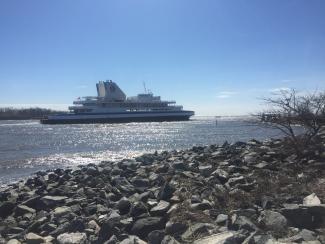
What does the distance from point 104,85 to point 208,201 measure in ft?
268

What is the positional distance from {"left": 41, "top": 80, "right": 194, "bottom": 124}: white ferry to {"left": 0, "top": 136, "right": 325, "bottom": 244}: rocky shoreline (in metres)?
69.8

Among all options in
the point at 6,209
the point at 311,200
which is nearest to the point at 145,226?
the point at 311,200

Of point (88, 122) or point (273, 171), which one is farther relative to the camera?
point (88, 122)

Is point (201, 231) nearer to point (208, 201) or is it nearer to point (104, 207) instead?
point (208, 201)

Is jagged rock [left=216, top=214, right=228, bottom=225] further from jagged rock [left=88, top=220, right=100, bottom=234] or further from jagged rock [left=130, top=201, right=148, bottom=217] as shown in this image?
jagged rock [left=88, top=220, right=100, bottom=234]

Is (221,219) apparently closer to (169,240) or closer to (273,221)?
(273,221)

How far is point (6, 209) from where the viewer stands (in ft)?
29.7

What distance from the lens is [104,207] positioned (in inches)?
310

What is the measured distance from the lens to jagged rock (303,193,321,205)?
230 inches

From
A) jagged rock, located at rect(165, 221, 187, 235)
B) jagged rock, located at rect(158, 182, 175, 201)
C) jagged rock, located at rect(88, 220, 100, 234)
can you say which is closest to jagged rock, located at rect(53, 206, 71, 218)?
jagged rock, located at rect(88, 220, 100, 234)

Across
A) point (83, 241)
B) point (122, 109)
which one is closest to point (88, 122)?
point (122, 109)

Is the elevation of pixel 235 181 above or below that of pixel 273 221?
above

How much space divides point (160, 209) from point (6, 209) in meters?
4.04

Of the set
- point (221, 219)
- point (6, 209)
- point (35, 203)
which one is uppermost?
point (221, 219)
